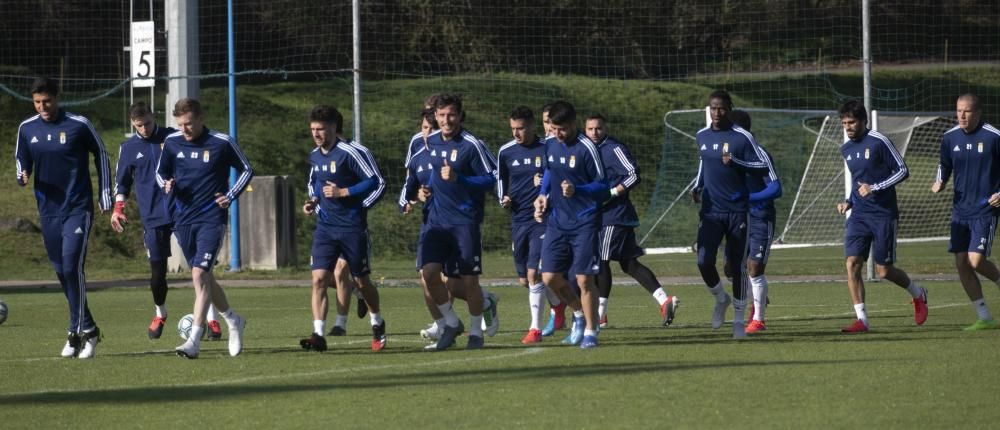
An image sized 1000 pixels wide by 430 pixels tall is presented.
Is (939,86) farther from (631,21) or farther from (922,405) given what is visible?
(922,405)

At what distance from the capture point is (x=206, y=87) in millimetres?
39875

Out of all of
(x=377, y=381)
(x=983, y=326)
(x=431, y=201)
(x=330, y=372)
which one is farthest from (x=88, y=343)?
(x=983, y=326)

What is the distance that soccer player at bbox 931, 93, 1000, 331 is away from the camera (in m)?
14.3

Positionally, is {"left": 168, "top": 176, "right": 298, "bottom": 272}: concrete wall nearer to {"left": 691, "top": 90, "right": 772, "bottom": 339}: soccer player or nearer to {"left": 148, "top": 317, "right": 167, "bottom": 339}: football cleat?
{"left": 148, "top": 317, "right": 167, "bottom": 339}: football cleat

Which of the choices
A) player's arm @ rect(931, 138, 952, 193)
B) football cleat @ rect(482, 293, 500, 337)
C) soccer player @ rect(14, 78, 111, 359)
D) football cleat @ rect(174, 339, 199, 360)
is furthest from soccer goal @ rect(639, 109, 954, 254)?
football cleat @ rect(174, 339, 199, 360)

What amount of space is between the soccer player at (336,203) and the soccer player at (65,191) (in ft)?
5.86

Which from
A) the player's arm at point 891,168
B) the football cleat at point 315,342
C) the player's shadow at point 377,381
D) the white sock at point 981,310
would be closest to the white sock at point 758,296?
the player's arm at point 891,168

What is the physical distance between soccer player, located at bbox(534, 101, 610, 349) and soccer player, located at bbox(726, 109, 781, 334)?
238cm

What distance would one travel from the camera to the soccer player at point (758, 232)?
1416 centimetres

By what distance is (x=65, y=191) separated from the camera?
A: 39.9 feet

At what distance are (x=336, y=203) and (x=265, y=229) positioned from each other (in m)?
13.6

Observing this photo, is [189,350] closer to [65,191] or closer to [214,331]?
[65,191]

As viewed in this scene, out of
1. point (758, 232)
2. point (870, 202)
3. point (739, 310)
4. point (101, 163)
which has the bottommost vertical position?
point (739, 310)

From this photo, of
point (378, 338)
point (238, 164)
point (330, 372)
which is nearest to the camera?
point (330, 372)
